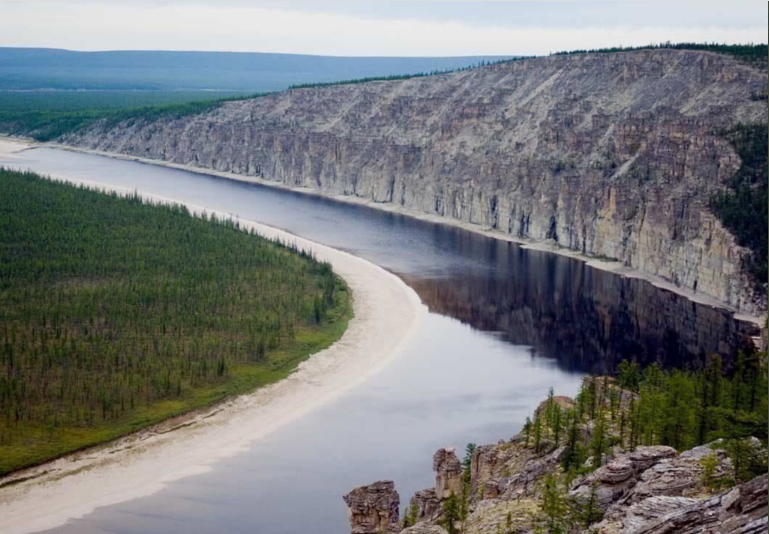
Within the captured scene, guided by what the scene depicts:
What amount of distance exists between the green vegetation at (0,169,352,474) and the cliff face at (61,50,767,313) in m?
29.0

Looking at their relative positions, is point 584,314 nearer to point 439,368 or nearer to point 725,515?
point 439,368

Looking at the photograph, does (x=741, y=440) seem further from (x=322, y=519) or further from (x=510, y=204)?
(x=510, y=204)

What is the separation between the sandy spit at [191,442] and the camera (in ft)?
155

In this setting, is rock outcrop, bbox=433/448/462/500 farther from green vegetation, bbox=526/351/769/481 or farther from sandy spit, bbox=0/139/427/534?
sandy spit, bbox=0/139/427/534

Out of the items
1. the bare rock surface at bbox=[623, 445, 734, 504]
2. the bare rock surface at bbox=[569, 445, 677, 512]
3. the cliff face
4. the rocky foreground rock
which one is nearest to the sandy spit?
the rocky foreground rock

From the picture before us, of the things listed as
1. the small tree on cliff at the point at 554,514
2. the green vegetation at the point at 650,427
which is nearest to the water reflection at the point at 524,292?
the green vegetation at the point at 650,427

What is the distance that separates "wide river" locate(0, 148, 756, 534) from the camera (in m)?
47.3

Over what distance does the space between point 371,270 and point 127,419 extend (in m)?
44.5

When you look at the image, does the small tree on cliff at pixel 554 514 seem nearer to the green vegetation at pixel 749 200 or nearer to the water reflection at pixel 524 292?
the water reflection at pixel 524 292

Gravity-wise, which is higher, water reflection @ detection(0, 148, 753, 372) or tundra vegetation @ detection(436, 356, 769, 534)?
tundra vegetation @ detection(436, 356, 769, 534)

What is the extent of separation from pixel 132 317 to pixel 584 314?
3381 cm

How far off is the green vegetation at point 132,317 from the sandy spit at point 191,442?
1.15m

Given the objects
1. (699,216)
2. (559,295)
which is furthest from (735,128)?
(559,295)

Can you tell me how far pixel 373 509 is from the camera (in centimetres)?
3719
